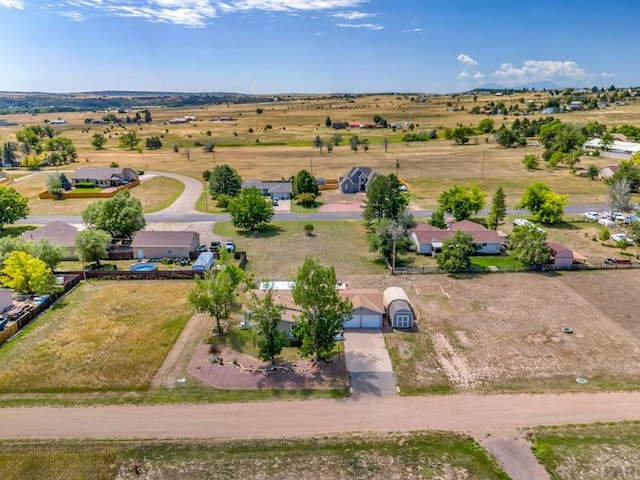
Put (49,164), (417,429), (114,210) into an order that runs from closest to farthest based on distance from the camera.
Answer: (417,429) → (114,210) → (49,164)

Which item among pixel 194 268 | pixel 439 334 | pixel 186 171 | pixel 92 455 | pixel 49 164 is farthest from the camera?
pixel 49 164

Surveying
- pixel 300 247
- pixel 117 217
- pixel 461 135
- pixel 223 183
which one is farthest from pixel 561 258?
pixel 461 135

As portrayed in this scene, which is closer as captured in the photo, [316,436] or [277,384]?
[316,436]

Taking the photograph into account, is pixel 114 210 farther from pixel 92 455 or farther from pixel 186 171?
pixel 186 171

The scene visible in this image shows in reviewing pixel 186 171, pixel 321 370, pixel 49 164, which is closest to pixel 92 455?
pixel 321 370

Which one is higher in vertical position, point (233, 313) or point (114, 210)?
point (114, 210)

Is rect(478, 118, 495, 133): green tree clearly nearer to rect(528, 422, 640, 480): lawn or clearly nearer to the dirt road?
the dirt road

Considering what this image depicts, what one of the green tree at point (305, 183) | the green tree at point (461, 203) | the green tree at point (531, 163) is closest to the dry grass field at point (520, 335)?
the green tree at point (461, 203)
